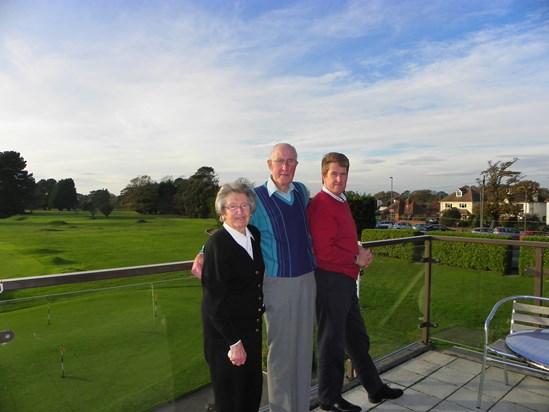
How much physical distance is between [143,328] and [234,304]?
33.7 inches

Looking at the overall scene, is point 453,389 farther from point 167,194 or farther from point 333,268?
point 167,194

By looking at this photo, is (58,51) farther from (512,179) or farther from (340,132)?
(512,179)

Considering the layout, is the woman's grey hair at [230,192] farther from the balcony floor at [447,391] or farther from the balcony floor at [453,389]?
the balcony floor at [453,389]

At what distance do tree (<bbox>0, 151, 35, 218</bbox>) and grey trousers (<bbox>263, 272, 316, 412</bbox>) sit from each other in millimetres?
60261

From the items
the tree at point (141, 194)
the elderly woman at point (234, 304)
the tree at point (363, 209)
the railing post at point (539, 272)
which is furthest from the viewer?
the tree at point (141, 194)

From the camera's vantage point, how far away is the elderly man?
184 cm

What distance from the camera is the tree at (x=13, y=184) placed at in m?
49.8

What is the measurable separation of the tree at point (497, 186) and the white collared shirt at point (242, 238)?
45.2 m

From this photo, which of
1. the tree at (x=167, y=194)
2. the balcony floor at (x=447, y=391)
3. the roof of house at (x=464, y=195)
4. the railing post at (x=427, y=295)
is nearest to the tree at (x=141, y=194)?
the tree at (x=167, y=194)

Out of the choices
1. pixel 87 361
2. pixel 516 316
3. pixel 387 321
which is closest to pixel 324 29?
pixel 387 321

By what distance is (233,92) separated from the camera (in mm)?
10867

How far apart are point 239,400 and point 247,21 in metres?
6.33

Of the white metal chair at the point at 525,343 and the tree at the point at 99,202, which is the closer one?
the white metal chair at the point at 525,343

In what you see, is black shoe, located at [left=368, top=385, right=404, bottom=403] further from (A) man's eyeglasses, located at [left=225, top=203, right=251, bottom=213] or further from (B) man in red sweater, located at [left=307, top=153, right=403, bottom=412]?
(A) man's eyeglasses, located at [left=225, top=203, right=251, bottom=213]
